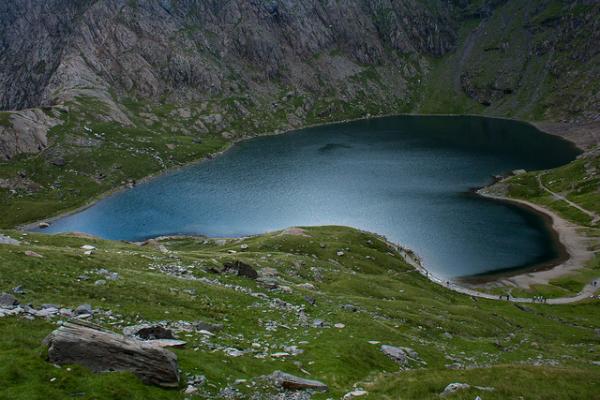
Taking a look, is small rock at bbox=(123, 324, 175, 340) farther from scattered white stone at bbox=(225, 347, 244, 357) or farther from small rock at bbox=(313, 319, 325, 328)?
small rock at bbox=(313, 319, 325, 328)

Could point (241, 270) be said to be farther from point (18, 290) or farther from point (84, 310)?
point (18, 290)

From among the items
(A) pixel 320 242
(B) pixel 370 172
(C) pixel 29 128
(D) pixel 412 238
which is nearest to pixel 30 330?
(A) pixel 320 242

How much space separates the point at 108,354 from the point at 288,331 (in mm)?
18428

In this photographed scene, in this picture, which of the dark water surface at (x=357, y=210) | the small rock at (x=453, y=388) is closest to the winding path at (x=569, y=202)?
the dark water surface at (x=357, y=210)

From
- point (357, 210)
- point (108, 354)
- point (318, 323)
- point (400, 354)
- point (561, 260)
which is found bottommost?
point (400, 354)

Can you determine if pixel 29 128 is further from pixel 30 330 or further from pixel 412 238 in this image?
pixel 30 330

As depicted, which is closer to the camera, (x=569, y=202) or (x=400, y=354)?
(x=400, y=354)

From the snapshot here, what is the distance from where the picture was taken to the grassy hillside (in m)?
25.0

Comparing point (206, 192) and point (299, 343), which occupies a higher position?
point (206, 192)

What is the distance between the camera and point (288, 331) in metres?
38.7

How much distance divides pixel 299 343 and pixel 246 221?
353 feet

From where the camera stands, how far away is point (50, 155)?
185 meters

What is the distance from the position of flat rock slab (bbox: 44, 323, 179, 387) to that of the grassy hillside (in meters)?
0.59

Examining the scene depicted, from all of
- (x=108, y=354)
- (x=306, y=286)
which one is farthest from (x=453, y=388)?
(x=306, y=286)
